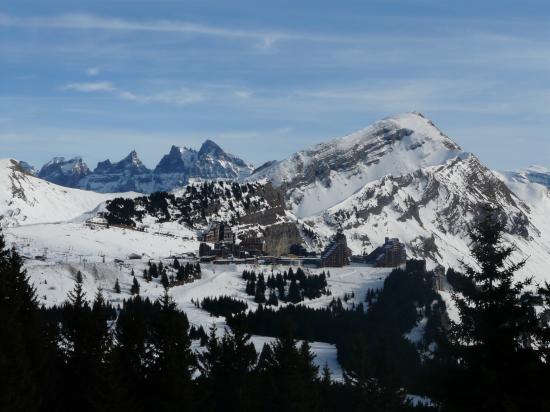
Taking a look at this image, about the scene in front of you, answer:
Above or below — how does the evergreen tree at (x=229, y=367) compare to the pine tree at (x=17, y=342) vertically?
below

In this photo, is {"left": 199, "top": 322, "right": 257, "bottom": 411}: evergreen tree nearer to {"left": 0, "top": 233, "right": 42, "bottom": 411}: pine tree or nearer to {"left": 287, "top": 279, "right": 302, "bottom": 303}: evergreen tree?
{"left": 0, "top": 233, "right": 42, "bottom": 411}: pine tree

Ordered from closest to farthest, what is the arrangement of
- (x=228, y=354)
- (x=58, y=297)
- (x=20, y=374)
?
1. (x=20, y=374)
2. (x=228, y=354)
3. (x=58, y=297)

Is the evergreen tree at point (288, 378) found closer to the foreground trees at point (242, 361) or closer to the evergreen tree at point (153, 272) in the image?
the foreground trees at point (242, 361)

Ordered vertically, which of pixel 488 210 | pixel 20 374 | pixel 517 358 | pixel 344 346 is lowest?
pixel 344 346

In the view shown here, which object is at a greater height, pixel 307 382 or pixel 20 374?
pixel 20 374

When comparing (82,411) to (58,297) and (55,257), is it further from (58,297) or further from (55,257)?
(55,257)

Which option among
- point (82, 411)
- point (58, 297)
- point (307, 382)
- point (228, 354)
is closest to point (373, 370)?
point (307, 382)

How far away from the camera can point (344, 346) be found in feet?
385

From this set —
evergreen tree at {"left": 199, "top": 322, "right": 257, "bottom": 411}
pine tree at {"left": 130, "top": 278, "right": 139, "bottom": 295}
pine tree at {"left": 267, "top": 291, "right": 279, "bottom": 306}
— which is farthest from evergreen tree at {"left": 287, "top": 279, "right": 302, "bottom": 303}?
evergreen tree at {"left": 199, "top": 322, "right": 257, "bottom": 411}

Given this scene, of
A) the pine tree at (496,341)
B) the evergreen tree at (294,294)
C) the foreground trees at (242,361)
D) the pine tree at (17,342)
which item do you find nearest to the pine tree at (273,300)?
the evergreen tree at (294,294)

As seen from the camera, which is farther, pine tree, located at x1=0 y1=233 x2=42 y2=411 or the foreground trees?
pine tree, located at x1=0 y1=233 x2=42 y2=411

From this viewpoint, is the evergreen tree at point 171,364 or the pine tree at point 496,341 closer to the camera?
the pine tree at point 496,341

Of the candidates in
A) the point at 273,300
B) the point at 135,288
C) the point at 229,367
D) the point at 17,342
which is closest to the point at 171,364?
the point at 17,342

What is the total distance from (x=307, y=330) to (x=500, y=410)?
328ft
